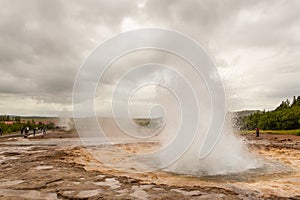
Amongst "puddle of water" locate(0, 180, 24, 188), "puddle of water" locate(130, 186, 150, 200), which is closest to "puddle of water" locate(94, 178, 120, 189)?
"puddle of water" locate(130, 186, 150, 200)

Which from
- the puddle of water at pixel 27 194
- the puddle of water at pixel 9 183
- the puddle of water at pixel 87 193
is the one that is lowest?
the puddle of water at pixel 27 194

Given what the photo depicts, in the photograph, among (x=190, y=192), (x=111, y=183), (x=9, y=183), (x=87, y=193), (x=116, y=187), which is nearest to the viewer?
(x=87, y=193)

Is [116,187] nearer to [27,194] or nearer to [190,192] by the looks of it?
[190,192]

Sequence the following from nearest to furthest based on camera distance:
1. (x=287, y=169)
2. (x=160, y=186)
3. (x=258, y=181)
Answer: (x=160, y=186) → (x=258, y=181) → (x=287, y=169)

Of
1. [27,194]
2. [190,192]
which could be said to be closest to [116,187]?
[190,192]

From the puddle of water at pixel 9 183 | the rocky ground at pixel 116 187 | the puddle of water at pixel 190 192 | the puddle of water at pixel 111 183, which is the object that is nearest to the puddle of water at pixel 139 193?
the rocky ground at pixel 116 187

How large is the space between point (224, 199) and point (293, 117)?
57.6 metres

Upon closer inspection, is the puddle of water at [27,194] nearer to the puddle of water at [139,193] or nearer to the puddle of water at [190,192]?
the puddle of water at [139,193]

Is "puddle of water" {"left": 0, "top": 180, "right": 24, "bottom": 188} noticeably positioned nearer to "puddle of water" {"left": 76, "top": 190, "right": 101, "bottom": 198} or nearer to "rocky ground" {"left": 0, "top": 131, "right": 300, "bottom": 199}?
"rocky ground" {"left": 0, "top": 131, "right": 300, "bottom": 199}

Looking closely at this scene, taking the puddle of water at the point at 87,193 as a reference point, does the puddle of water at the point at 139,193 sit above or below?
above

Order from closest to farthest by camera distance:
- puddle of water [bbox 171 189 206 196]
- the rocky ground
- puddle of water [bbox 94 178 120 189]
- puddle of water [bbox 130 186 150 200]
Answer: puddle of water [bbox 130 186 150 200], the rocky ground, puddle of water [bbox 171 189 206 196], puddle of water [bbox 94 178 120 189]

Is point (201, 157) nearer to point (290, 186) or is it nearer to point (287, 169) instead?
point (287, 169)

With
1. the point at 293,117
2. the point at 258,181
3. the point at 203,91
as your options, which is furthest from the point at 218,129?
the point at 293,117

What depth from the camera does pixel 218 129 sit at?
15.2 metres
